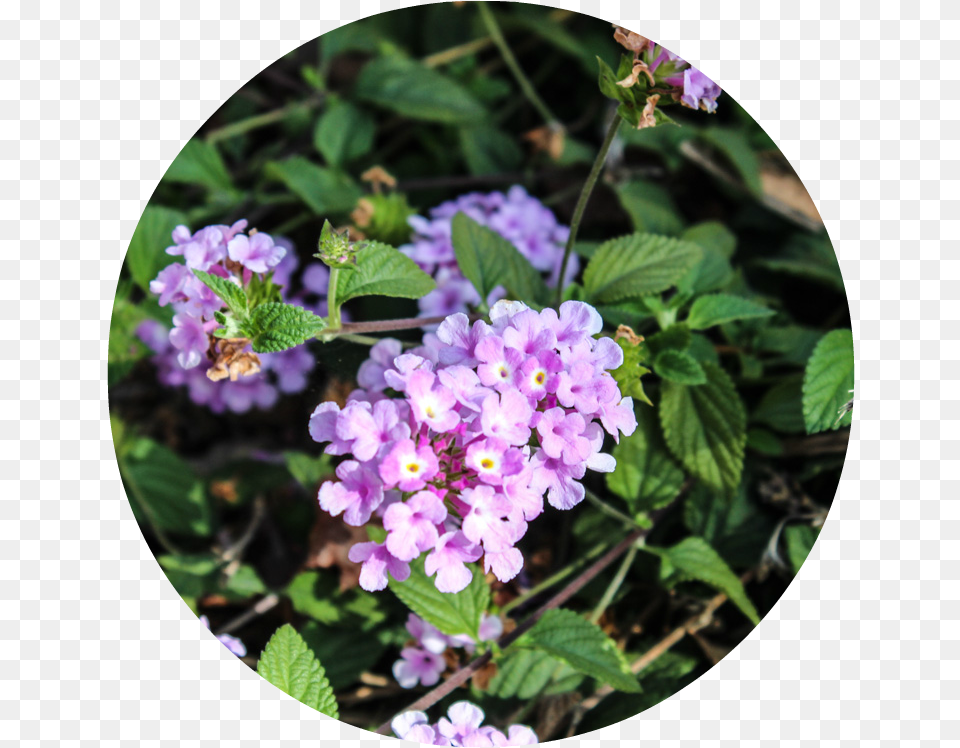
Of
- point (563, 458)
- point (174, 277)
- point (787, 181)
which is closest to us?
point (563, 458)

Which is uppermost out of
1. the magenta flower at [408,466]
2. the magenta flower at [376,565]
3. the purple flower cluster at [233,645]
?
the magenta flower at [408,466]

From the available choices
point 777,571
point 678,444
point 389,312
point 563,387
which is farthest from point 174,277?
point 777,571

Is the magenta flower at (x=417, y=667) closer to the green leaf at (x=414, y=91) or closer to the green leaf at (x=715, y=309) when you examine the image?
the green leaf at (x=715, y=309)

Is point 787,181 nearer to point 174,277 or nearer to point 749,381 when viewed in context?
point 749,381

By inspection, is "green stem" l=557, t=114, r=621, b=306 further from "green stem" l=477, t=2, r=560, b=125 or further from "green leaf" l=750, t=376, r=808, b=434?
"green stem" l=477, t=2, r=560, b=125

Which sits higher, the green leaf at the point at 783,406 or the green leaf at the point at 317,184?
the green leaf at the point at 317,184

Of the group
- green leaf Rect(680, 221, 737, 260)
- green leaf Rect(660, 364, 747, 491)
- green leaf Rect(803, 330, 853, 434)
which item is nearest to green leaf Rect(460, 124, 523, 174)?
green leaf Rect(680, 221, 737, 260)

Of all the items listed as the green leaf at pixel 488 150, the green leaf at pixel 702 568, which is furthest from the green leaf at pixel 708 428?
the green leaf at pixel 488 150
